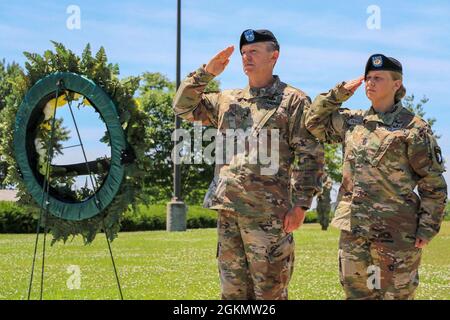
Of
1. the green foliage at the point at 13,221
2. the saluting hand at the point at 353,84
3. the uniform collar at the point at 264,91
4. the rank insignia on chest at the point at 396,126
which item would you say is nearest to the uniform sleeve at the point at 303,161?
the uniform collar at the point at 264,91

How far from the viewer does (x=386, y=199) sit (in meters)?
5.03

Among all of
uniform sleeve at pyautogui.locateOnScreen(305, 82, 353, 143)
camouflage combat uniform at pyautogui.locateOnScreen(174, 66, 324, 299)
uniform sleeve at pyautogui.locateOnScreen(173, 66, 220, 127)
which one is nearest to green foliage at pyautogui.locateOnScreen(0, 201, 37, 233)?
uniform sleeve at pyautogui.locateOnScreen(173, 66, 220, 127)

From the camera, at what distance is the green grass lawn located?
9.73m

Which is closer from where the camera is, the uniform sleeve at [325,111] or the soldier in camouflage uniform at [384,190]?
the soldier in camouflage uniform at [384,190]

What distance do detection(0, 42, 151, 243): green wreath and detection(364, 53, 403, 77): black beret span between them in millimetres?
2187

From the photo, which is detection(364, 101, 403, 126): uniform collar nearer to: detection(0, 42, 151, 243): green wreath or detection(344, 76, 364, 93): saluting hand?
detection(344, 76, 364, 93): saluting hand

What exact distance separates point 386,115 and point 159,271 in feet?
26.2

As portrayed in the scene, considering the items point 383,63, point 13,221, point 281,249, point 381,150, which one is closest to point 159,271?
point 281,249

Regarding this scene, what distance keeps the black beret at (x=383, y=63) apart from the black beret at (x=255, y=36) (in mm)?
721

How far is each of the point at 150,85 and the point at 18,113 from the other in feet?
161

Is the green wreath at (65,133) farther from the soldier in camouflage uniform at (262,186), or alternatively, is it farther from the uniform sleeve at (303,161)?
the uniform sleeve at (303,161)

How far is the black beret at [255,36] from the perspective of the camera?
5.26m

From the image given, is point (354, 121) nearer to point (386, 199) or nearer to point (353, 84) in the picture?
point (353, 84)
